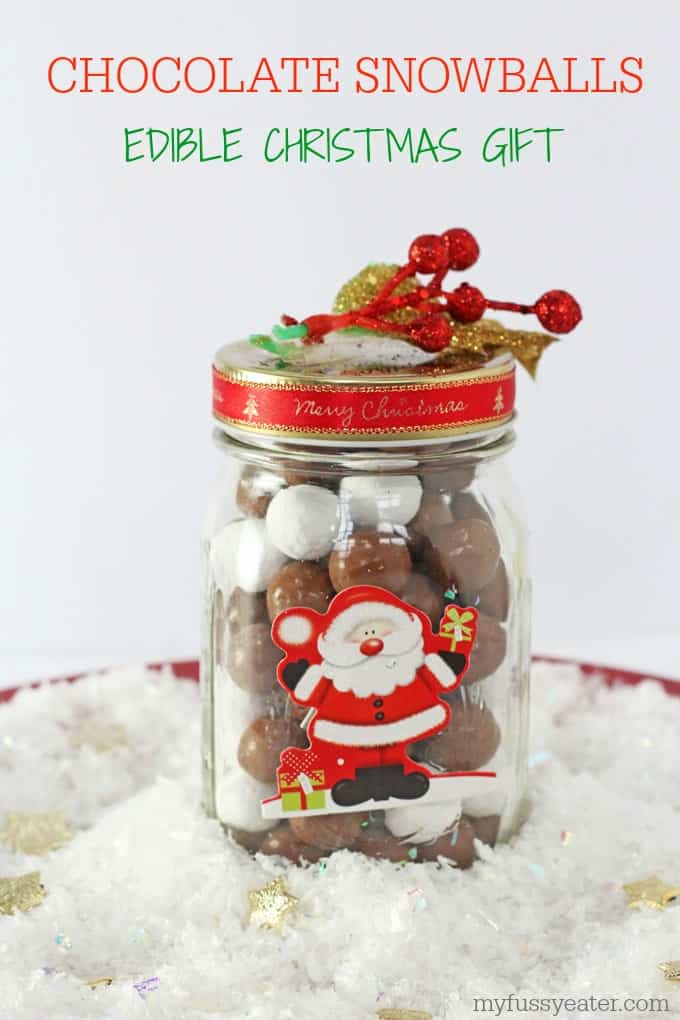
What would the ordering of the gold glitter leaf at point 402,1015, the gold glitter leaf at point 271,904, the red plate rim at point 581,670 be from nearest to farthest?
the gold glitter leaf at point 402,1015, the gold glitter leaf at point 271,904, the red plate rim at point 581,670

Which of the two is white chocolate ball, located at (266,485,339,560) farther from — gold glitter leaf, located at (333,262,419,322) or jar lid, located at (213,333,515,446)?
gold glitter leaf, located at (333,262,419,322)

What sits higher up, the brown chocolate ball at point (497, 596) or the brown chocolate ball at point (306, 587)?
the brown chocolate ball at point (306, 587)

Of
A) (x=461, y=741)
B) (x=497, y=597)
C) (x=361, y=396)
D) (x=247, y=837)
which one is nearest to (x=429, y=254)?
(x=361, y=396)

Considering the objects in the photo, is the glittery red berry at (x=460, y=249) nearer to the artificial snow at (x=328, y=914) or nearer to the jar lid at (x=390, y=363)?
the jar lid at (x=390, y=363)

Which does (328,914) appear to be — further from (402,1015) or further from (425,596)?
(425,596)

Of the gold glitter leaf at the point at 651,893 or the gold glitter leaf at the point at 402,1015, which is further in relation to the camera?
the gold glitter leaf at the point at 651,893

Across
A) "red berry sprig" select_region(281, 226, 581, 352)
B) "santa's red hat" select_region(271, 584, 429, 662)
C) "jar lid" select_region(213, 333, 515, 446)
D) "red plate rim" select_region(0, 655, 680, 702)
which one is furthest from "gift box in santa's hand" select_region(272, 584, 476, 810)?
"red plate rim" select_region(0, 655, 680, 702)

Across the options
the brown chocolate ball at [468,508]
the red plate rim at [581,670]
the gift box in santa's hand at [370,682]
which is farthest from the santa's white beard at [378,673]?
the red plate rim at [581,670]
